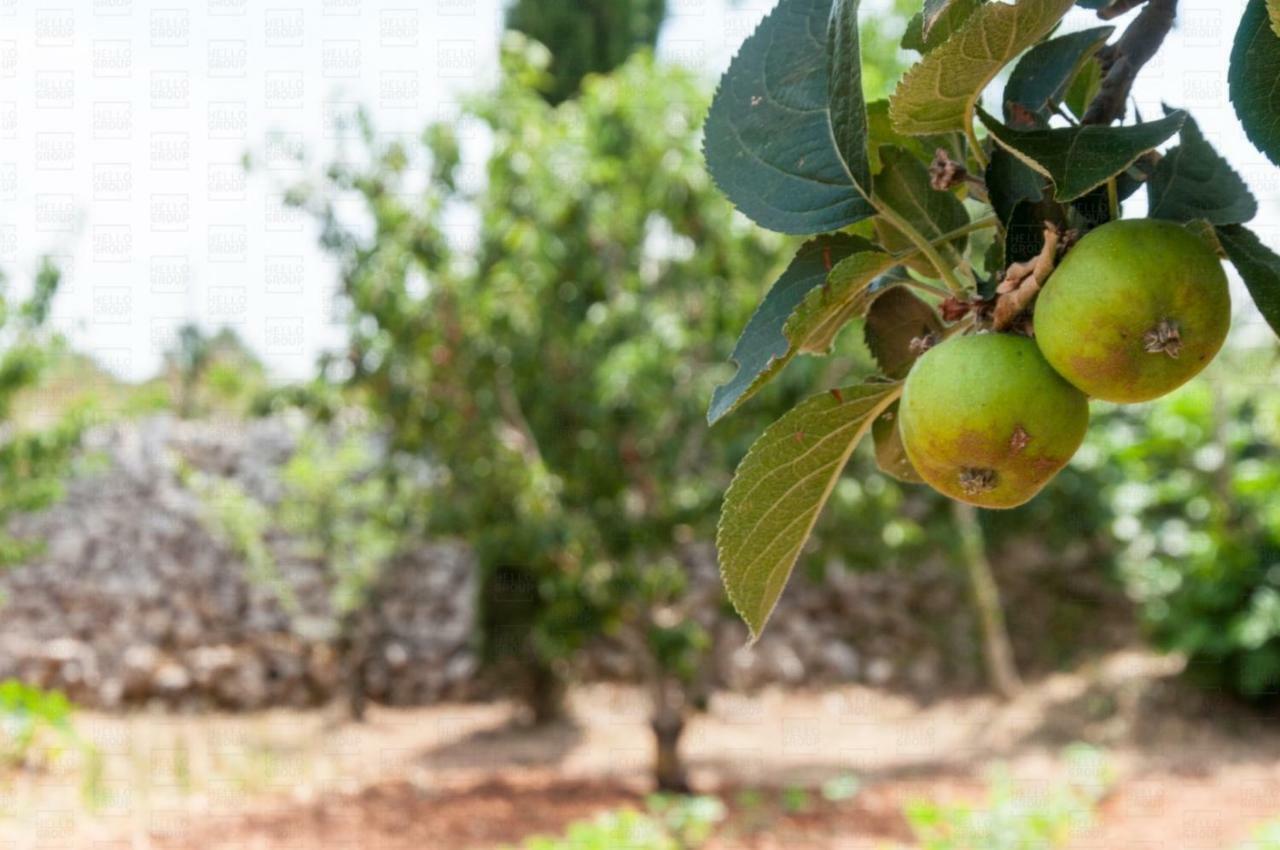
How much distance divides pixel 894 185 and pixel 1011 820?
3.41 m

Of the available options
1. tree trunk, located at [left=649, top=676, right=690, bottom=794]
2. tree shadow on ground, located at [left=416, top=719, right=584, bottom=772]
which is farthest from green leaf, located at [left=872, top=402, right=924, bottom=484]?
tree shadow on ground, located at [left=416, top=719, right=584, bottom=772]

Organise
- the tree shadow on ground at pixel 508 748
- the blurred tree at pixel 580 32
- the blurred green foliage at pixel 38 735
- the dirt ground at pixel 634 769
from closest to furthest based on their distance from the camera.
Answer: the blurred green foliage at pixel 38 735 → the dirt ground at pixel 634 769 → the tree shadow on ground at pixel 508 748 → the blurred tree at pixel 580 32

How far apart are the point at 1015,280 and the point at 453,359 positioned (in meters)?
4.59

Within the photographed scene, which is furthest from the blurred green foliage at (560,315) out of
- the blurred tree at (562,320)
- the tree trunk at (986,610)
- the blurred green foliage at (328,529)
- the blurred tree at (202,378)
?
the blurred tree at (202,378)

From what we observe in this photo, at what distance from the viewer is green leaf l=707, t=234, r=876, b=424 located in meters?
0.50

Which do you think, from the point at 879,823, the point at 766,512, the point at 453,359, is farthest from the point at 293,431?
the point at 766,512

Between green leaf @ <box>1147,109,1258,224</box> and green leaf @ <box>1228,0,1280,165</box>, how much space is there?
19 millimetres

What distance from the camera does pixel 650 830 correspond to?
148 inches

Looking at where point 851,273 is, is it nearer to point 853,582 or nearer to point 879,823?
point 879,823

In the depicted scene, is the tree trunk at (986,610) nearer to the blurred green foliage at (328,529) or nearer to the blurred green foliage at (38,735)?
the blurred green foliage at (328,529)

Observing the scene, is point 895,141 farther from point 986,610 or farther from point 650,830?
point 986,610

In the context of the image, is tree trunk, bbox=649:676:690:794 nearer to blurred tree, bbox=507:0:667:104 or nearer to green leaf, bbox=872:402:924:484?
green leaf, bbox=872:402:924:484

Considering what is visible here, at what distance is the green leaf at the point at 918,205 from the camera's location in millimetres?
554

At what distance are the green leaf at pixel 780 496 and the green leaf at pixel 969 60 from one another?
127 millimetres
